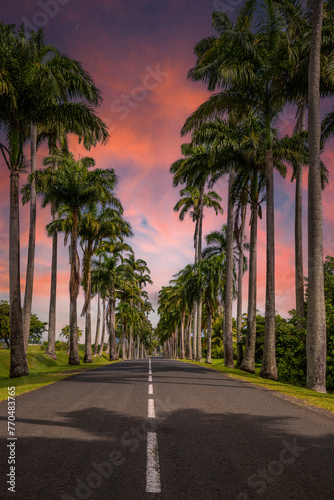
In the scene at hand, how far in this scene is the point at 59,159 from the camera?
93.4 feet

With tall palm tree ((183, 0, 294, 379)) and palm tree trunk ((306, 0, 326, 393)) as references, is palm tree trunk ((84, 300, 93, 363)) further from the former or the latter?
palm tree trunk ((306, 0, 326, 393))

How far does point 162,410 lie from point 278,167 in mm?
19032

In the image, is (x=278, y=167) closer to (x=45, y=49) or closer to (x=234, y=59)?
(x=234, y=59)

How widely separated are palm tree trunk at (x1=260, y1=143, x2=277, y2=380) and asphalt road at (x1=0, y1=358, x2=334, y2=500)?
7999 mm

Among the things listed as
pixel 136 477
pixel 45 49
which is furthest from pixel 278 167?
pixel 136 477

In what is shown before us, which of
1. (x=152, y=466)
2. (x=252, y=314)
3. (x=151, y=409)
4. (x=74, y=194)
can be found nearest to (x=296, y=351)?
(x=252, y=314)

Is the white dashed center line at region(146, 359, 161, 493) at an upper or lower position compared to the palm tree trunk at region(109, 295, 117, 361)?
upper

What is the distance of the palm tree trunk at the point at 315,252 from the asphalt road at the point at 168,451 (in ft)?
15.7

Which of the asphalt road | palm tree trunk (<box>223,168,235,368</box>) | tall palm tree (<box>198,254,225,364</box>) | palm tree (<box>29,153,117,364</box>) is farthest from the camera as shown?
tall palm tree (<box>198,254,225,364</box>)

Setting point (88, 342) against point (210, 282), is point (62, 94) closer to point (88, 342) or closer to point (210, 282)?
point (88, 342)

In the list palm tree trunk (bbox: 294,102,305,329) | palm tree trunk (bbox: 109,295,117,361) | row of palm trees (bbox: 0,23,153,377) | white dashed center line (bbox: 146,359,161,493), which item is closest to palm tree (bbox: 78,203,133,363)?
row of palm trees (bbox: 0,23,153,377)

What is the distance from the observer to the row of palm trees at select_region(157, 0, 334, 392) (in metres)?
12.7

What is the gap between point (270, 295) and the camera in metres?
16.0

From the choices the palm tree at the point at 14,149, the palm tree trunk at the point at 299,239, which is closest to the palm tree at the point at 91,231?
the palm tree at the point at 14,149
